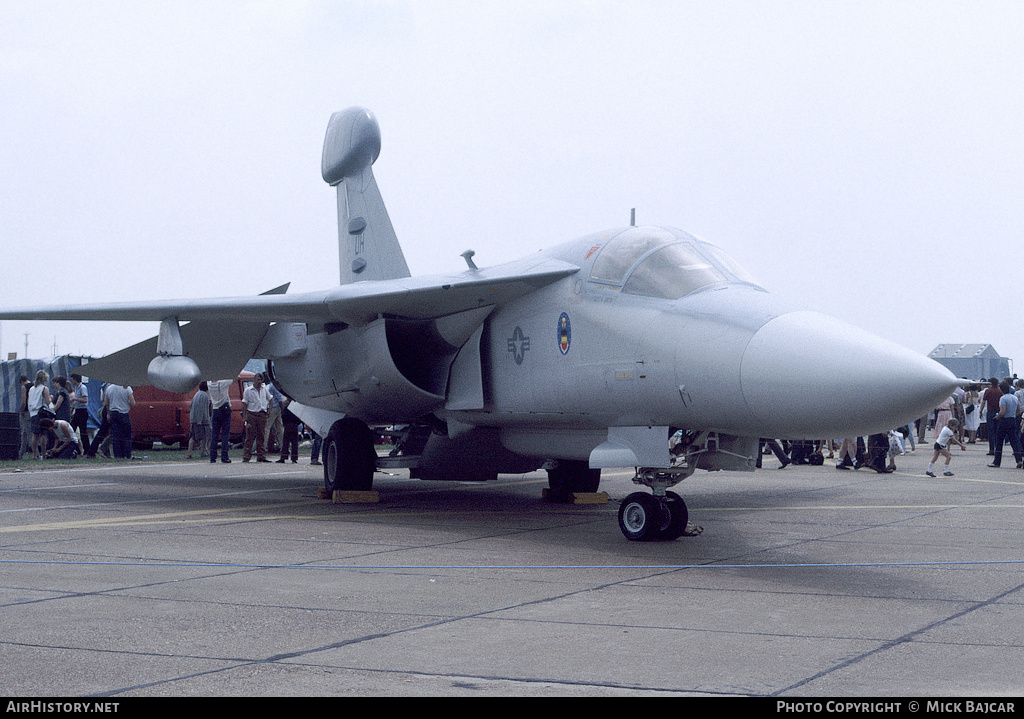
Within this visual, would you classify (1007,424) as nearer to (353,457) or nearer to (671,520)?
(353,457)

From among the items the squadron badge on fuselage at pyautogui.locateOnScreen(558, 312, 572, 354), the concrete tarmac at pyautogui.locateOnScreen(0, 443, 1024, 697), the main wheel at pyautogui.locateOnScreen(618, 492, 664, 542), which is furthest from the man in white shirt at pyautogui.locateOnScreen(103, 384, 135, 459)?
the main wheel at pyautogui.locateOnScreen(618, 492, 664, 542)

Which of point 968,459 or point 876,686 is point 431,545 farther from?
point 968,459

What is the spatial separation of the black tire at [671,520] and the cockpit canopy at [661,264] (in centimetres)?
170

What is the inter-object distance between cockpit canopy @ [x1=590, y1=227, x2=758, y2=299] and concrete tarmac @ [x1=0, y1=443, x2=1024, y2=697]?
208 centimetres

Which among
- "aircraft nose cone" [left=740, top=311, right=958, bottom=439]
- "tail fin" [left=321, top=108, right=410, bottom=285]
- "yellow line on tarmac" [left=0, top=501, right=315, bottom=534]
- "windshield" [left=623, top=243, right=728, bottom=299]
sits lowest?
"yellow line on tarmac" [left=0, top=501, right=315, bottom=534]

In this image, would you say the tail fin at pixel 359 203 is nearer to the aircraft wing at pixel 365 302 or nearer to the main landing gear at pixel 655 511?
the aircraft wing at pixel 365 302

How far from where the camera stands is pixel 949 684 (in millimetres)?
4062

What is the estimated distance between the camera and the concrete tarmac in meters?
4.20

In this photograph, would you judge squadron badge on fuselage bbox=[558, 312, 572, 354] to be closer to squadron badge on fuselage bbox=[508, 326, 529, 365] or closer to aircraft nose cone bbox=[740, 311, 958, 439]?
squadron badge on fuselage bbox=[508, 326, 529, 365]

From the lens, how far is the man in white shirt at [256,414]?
2108 cm

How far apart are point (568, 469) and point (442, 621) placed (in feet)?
24.1

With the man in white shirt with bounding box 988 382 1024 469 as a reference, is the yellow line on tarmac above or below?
below

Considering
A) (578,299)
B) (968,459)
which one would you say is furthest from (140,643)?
(968,459)

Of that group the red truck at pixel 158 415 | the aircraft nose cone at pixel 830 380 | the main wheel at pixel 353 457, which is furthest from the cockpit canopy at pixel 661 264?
the red truck at pixel 158 415
